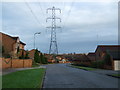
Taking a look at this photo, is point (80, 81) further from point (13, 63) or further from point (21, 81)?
point (13, 63)

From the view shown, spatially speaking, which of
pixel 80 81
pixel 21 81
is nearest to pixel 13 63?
pixel 80 81

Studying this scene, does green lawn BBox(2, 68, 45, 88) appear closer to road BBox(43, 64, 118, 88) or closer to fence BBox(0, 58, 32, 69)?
road BBox(43, 64, 118, 88)

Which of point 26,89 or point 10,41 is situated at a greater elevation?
point 10,41

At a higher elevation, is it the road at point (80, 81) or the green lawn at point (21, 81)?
the green lawn at point (21, 81)

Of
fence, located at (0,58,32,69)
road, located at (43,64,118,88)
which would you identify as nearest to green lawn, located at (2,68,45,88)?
road, located at (43,64,118,88)

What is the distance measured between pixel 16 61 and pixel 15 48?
2014 cm

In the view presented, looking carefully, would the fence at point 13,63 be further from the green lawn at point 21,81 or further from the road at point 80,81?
the green lawn at point 21,81

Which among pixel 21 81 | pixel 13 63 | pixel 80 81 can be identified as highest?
pixel 21 81

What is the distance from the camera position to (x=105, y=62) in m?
47.8

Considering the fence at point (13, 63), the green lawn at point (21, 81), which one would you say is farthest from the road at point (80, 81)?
the fence at point (13, 63)

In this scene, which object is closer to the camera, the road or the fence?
the road

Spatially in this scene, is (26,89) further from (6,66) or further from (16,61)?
(16,61)

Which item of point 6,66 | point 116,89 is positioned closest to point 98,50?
point 6,66

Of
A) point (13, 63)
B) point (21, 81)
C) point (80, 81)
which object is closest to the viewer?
point (21, 81)
